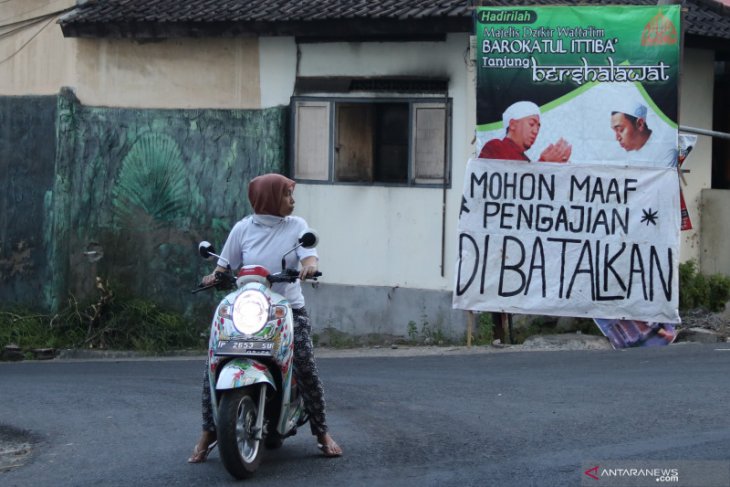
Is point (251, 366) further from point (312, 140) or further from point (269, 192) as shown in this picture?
point (312, 140)

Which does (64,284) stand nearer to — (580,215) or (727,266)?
(580,215)

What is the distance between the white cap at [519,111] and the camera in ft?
42.8

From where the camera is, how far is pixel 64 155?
16719 millimetres

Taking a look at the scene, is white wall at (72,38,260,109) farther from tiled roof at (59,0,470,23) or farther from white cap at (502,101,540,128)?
white cap at (502,101,540,128)

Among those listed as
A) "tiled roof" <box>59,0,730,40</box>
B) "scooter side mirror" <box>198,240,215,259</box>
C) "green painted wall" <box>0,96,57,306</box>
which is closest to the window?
"tiled roof" <box>59,0,730,40</box>

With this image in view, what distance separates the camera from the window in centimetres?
1467

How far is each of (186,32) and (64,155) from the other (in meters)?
2.53

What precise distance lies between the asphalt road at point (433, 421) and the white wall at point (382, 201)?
2373mm

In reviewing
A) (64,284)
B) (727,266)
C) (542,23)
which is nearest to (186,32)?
(64,284)

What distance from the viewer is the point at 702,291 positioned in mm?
14555

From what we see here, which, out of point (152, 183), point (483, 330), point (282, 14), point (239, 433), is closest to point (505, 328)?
point (483, 330)

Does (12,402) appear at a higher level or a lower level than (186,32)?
lower

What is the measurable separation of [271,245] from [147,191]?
9.34 meters

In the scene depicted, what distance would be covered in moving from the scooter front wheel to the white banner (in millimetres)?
6701
